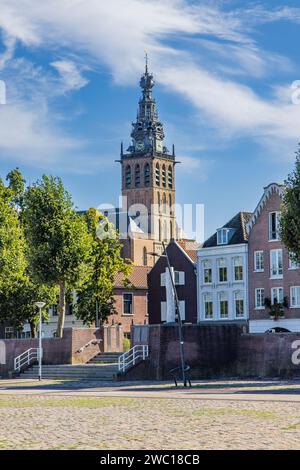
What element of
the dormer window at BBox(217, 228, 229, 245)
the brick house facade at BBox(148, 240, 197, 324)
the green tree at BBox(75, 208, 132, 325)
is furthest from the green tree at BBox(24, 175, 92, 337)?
the brick house facade at BBox(148, 240, 197, 324)

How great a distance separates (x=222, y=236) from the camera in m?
78.2

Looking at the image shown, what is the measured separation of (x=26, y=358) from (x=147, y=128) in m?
129

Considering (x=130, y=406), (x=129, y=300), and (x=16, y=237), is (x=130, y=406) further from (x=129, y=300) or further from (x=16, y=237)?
(x=129, y=300)

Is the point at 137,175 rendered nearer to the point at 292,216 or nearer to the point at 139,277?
the point at 139,277

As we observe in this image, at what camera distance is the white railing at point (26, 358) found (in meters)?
55.5

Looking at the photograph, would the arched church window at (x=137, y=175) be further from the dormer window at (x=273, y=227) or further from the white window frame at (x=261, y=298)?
the dormer window at (x=273, y=227)

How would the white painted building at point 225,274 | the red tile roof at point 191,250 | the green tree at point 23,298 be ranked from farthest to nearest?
1. the red tile roof at point 191,250
2. the white painted building at point 225,274
3. the green tree at point 23,298

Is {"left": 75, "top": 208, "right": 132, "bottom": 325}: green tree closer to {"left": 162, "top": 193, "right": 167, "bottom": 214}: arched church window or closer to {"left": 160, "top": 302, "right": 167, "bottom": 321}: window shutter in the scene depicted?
{"left": 160, "top": 302, "right": 167, "bottom": 321}: window shutter

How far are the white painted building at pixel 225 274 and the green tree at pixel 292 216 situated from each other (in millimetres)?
28116

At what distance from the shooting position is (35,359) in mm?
56344

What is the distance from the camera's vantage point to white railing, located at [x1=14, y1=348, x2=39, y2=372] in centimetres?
5550

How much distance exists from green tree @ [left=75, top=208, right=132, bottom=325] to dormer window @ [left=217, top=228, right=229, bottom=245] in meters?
10.6

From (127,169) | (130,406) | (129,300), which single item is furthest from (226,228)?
(127,169)

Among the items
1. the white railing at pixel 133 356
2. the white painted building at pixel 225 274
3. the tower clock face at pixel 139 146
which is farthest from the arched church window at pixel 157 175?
the white railing at pixel 133 356
